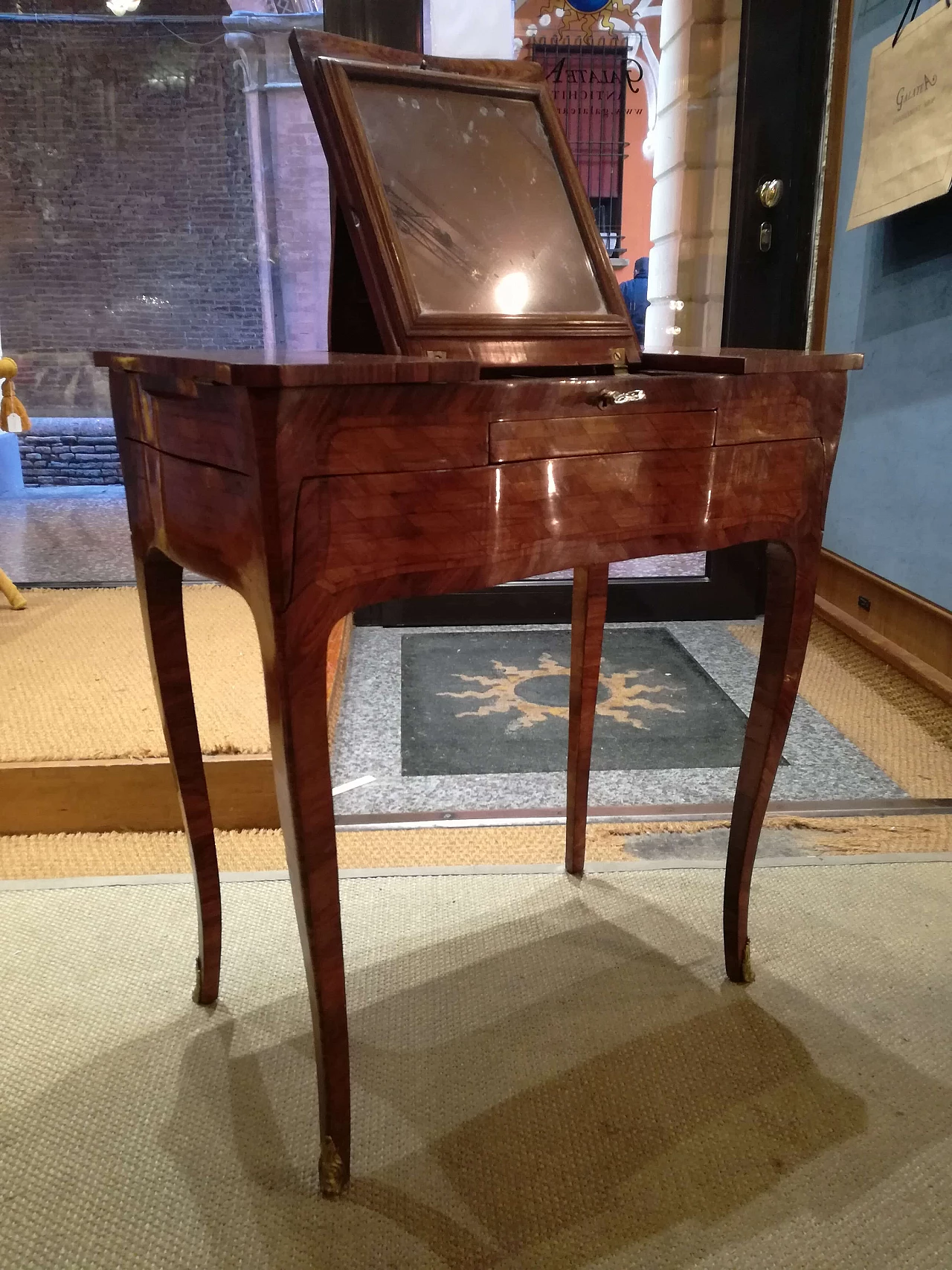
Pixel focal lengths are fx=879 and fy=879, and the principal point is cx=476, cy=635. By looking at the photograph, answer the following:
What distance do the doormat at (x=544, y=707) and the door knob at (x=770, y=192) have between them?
99 centimetres

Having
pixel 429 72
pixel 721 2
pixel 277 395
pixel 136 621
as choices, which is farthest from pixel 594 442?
pixel 721 2

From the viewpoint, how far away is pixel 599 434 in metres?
0.67

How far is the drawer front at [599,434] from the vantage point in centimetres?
63

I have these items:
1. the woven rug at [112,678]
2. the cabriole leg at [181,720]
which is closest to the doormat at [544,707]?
the woven rug at [112,678]

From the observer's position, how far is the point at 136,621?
193cm

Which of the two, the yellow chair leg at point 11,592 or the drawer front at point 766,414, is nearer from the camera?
the drawer front at point 766,414

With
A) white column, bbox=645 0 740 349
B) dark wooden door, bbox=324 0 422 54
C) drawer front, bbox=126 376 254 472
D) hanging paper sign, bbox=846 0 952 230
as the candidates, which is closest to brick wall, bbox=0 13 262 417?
dark wooden door, bbox=324 0 422 54

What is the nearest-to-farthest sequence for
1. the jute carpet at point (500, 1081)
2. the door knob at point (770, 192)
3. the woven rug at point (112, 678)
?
the jute carpet at point (500, 1081), the woven rug at point (112, 678), the door knob at point (770, 192)

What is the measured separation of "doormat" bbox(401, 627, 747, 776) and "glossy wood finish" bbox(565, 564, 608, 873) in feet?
1.29

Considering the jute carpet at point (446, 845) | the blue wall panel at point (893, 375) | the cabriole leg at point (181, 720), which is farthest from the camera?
the blue wall panel at point (893, 375)

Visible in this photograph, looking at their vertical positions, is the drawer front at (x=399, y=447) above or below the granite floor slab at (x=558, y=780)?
above

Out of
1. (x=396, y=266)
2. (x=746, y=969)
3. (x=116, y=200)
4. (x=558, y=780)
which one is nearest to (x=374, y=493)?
(x=396, y=266)

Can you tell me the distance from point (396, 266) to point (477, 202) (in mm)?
134

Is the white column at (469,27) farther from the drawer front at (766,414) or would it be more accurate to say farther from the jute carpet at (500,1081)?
the jute carpet at (500,1081)
